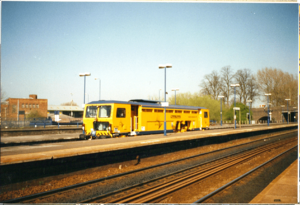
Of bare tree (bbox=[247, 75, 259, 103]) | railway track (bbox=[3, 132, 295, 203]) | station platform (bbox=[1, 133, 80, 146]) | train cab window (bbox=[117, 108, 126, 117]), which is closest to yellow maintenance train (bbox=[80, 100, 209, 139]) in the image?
train cab window (bbox=[117, 108, 126, 117])

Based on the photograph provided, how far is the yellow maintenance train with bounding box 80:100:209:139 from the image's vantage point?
1720cm

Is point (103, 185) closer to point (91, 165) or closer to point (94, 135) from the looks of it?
point (91, 165)

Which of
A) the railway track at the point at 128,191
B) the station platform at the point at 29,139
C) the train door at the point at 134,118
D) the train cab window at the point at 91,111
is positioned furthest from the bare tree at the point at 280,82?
the station platform at the point at 29,139

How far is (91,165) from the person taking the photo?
10.5 m

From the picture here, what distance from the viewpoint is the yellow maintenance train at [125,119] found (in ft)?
56.4

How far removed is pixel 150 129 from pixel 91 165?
1058 cm

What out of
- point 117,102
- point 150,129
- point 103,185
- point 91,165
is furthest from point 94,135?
point 103,185

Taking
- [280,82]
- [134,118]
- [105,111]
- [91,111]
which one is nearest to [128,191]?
[105,111]

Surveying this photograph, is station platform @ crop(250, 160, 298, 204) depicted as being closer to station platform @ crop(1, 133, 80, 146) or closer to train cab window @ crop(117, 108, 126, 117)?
train cab window @ crop(117, 108, 126, 117)

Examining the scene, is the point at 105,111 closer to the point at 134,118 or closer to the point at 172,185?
the point at 134,118

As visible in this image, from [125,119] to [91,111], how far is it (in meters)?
2.73

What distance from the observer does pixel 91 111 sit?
18234 mm

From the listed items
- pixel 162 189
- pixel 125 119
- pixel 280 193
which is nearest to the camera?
pixel 280 193

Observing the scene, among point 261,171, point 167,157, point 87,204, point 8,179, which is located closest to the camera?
point 87,204
